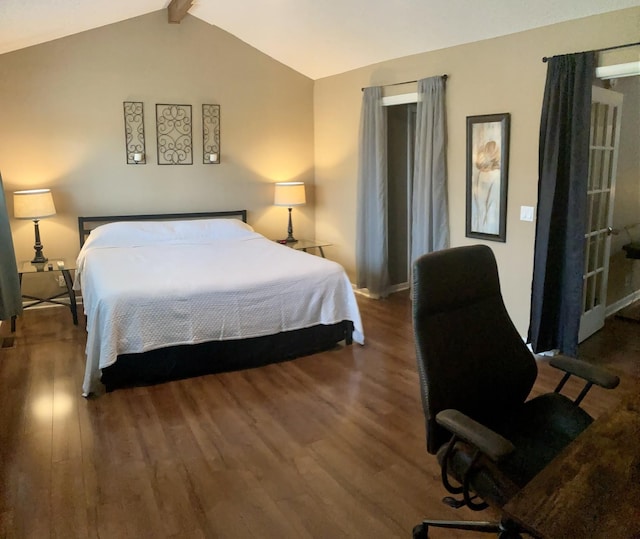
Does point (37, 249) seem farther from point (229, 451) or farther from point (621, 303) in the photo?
point (621, 303)

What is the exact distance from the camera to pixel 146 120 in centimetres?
517

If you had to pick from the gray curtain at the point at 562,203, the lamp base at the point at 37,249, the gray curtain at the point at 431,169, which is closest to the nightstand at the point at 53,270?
the lamp base at the point at 37,249

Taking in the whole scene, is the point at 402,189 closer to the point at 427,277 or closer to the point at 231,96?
the point at 231,96

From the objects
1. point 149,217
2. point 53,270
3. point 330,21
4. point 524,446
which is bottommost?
point 524,446

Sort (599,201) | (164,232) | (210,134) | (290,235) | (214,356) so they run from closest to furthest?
1. (214,356)
2. (599,201)
3. (164,232)
4. (210,134)
5. (290,235)

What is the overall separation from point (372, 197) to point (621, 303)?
2592mm

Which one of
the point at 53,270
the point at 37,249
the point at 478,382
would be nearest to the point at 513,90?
the point at 478,382

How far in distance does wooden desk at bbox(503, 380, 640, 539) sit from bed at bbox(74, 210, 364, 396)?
246cm

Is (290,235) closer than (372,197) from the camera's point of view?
No

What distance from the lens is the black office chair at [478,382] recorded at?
167 centimetres

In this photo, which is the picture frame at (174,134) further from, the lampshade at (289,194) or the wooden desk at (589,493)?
the wooden desk at (589,493)

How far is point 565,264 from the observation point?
11.5 ft

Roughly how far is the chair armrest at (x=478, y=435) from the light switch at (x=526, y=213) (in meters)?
2.50

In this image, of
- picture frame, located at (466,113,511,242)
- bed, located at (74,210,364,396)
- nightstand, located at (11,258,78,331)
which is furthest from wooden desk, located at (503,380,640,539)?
nightstand, located at (11,258,78,331)
